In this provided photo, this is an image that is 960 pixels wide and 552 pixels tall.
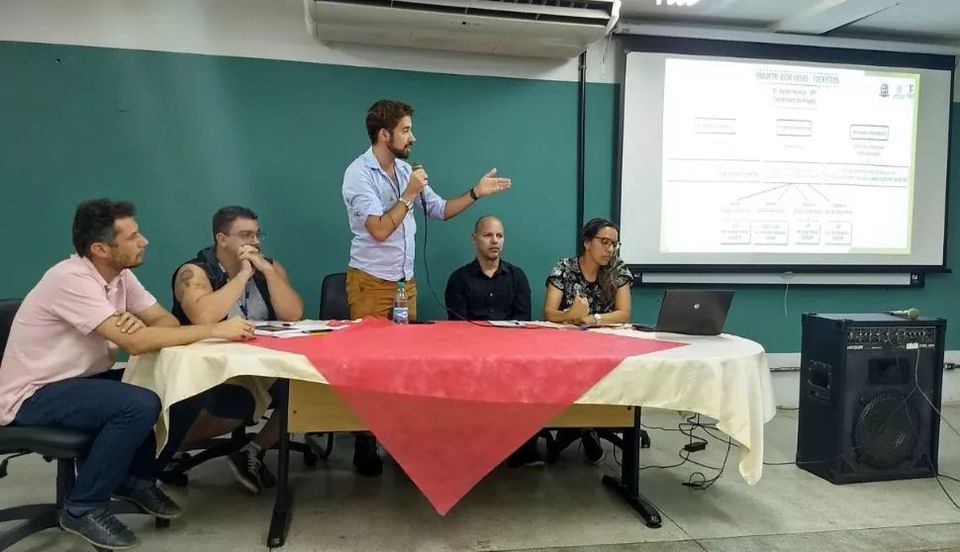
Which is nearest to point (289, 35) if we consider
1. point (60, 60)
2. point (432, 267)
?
point (60, 60)

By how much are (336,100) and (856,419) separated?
3.03m

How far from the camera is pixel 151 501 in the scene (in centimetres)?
206

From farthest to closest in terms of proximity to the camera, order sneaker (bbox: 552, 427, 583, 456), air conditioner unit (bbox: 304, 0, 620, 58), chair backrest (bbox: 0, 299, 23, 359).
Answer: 1. air conditioner unit (bbox: 304, 0, 620, 58)
2. sneaker (bbox: 552, 427, 583, 456)
3. chair backrest (bbox: 0, 299, 23, 359)

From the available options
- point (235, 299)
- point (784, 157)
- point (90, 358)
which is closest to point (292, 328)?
point (235, 299)

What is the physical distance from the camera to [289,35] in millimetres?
3463

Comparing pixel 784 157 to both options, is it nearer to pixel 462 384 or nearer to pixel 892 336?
pixel 892 336

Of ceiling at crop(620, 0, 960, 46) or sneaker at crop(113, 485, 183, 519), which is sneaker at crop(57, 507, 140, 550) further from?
ceiling at crop(620, 0, 960, 46)

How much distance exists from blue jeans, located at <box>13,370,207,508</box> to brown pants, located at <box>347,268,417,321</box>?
1.05 m

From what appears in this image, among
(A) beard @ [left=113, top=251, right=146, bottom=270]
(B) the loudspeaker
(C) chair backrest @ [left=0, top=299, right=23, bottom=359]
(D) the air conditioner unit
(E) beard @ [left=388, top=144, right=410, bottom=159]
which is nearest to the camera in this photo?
(A) beard @ [left=113, top=251, right=146, bottom=270]

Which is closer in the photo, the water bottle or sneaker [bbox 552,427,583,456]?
the water bottle

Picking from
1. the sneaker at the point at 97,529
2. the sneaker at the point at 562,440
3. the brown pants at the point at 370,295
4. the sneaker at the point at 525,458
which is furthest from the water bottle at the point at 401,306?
the sneaker at the point at 97,529

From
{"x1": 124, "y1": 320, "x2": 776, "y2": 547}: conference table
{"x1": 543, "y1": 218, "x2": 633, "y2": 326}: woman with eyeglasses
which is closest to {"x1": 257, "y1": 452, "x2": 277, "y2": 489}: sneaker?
{"x1": 124, "y1": 320, "x2": 776, "y2": 547}: conference table

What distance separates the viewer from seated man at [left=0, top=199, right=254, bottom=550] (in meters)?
1.77

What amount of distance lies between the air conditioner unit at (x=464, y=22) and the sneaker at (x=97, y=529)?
2.42 metres
